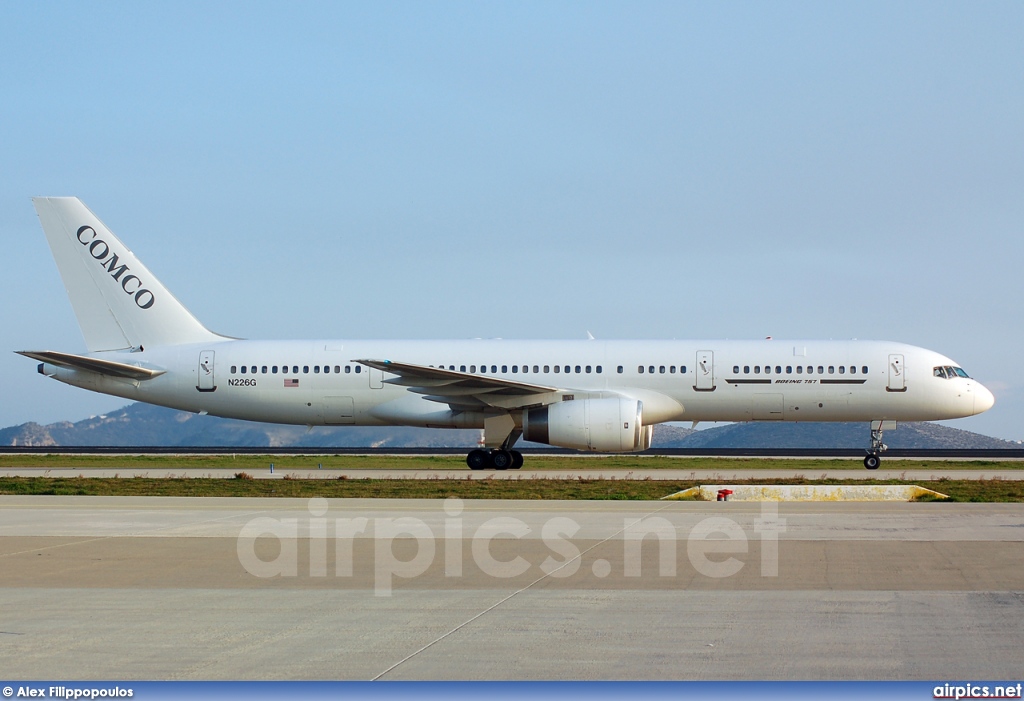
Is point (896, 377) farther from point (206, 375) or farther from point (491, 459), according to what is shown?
point (206, 375)

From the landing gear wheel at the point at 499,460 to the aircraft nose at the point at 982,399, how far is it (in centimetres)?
1382

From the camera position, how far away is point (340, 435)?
129 metres

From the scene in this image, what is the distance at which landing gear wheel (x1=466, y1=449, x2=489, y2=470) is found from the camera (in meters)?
29.9

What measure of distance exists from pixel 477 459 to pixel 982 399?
15.0 metres

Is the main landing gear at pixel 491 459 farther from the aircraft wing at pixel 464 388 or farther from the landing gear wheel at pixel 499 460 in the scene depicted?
the aircraft wing at pixel 464 388

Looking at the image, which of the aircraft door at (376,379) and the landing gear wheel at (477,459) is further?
the aircraft door at (376,379)

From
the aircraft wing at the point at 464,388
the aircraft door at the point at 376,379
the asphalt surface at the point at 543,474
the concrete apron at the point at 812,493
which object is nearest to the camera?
the concrete apron at the point at 812,493

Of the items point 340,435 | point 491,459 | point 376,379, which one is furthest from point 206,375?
point 340,435

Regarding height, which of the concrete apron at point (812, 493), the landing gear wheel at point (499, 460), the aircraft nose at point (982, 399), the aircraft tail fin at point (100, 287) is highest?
the aircraft tail fin at point (100, 287)

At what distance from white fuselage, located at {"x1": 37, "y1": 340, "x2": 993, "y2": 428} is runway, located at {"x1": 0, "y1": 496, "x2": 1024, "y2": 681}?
1397cm

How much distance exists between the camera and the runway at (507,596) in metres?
6.73

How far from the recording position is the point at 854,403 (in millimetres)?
30516

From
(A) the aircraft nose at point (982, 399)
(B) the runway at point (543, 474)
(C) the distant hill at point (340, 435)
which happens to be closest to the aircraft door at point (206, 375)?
(B) the runway at point (543, 474)

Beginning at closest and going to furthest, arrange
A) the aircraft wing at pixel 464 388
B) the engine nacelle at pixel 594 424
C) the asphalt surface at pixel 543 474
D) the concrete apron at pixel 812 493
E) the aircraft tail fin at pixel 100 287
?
1. the concrete apron at pixel 812 493
2. the asphalt surface at pixel 543 474
3. the engine nacelle at pixel 594 424
4. the aircraft wing at pixel 464 388
5. the aircraft tail fin at pixel 100 287
